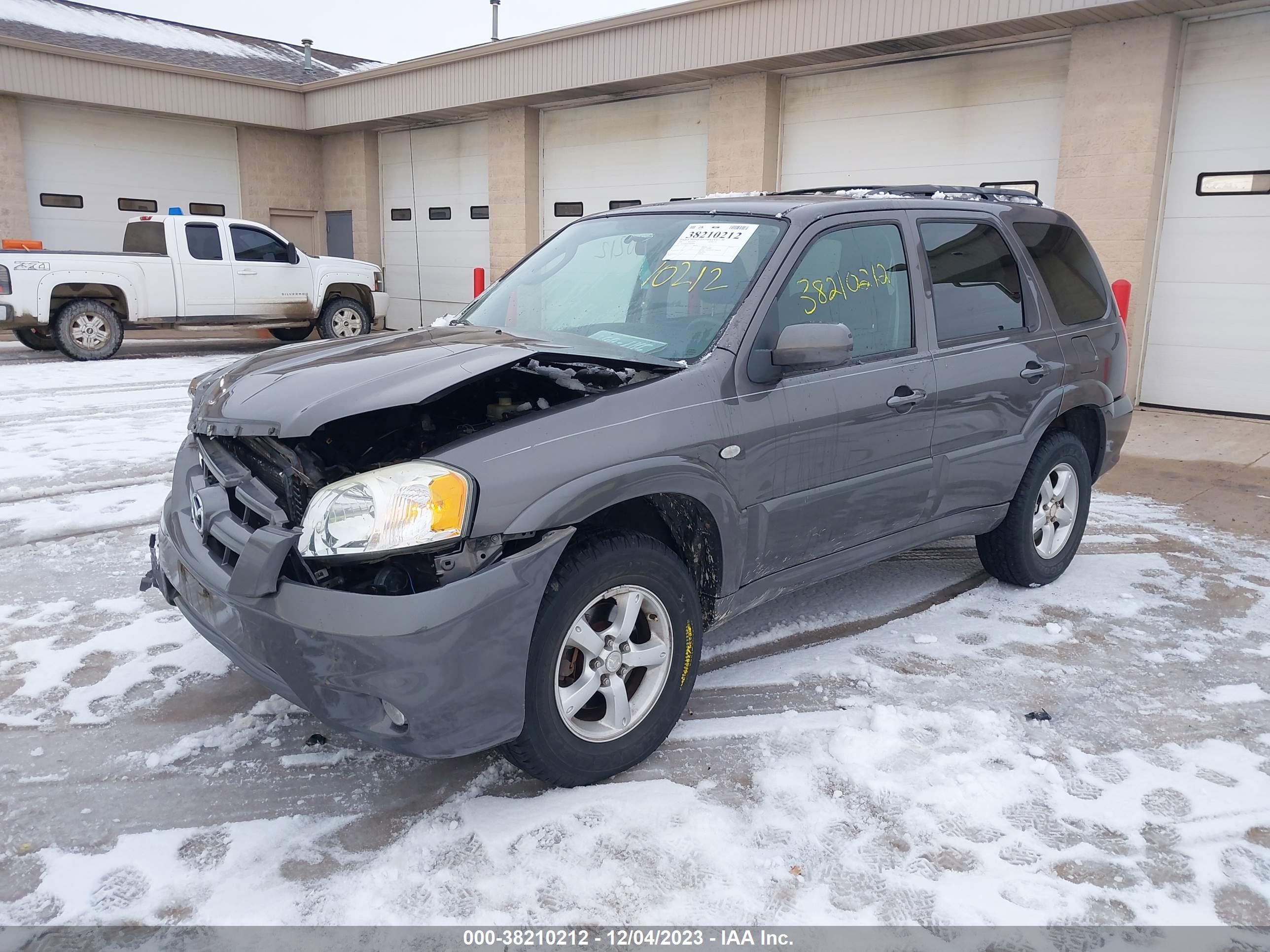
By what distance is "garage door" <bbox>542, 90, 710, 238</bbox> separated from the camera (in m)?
13.1

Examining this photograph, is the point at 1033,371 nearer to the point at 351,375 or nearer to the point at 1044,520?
the point at 1044,520

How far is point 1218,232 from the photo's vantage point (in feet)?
30.3

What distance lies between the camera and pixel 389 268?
18.4 meters

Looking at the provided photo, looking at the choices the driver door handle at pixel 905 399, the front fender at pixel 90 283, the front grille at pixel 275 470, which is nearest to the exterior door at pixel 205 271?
the front fender at pixel 90 283

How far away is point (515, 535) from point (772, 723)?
1.33 metres

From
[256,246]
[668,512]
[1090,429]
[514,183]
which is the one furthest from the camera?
[514,183]

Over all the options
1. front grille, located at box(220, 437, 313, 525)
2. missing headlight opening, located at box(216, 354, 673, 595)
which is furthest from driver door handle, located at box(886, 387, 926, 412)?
front grille, located at box(220, 437, 313, 525)

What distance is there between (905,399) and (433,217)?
1471 cm

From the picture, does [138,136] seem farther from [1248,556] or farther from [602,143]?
[1248,556]

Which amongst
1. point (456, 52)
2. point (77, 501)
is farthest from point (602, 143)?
point (77, 501)

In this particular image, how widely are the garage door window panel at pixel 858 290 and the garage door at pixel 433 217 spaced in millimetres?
12780

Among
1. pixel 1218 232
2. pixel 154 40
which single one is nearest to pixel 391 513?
pixel 1218 232

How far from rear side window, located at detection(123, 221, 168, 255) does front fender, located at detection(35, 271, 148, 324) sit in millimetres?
559

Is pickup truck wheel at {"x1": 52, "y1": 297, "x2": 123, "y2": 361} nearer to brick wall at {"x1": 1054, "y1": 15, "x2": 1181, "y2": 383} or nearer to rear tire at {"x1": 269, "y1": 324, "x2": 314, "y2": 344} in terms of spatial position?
rear tire at {"x1": 269, "y1": 324, "x2": 314, "y2": 344}
